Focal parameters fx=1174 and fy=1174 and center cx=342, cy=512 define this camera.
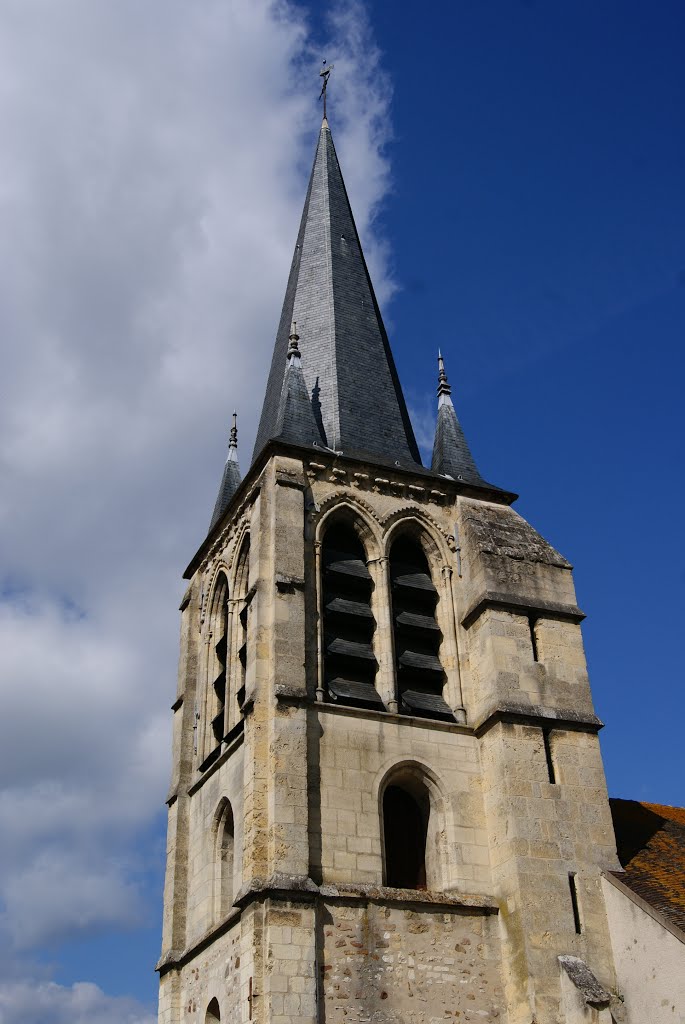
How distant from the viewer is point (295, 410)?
17.2 m

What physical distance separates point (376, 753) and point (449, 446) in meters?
5.85

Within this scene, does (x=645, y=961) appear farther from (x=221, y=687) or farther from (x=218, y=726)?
(x=221, y=687)

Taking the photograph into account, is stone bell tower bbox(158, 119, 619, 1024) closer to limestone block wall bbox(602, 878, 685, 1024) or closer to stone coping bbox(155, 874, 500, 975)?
stone coping bbox(155, 874, 500, 975)

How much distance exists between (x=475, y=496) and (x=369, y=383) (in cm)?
290

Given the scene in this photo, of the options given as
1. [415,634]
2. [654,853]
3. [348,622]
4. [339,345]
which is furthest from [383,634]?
[339,345]

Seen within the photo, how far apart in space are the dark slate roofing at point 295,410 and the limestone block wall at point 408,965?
21.5 ft

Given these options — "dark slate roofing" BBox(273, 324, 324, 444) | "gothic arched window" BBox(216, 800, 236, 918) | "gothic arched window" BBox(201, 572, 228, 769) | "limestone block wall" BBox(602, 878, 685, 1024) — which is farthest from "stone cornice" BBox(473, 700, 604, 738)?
"dark slate roofing" BBox(273, 324, 324, 444)

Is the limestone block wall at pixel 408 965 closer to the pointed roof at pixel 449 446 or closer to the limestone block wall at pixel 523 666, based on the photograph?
the limestone block wall at pixel 523 666

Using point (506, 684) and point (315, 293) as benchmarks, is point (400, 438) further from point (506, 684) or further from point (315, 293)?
point (506, 684)

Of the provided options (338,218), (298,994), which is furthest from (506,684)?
(338,218)

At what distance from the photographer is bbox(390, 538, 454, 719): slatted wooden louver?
597 inches

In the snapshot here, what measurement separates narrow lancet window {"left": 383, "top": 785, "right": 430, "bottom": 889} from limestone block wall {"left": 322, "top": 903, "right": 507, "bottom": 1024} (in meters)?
0.84

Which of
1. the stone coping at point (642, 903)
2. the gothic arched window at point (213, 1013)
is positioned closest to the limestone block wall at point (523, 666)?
the stone coping at point (642, 903)

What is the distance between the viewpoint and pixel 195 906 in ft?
51.0
